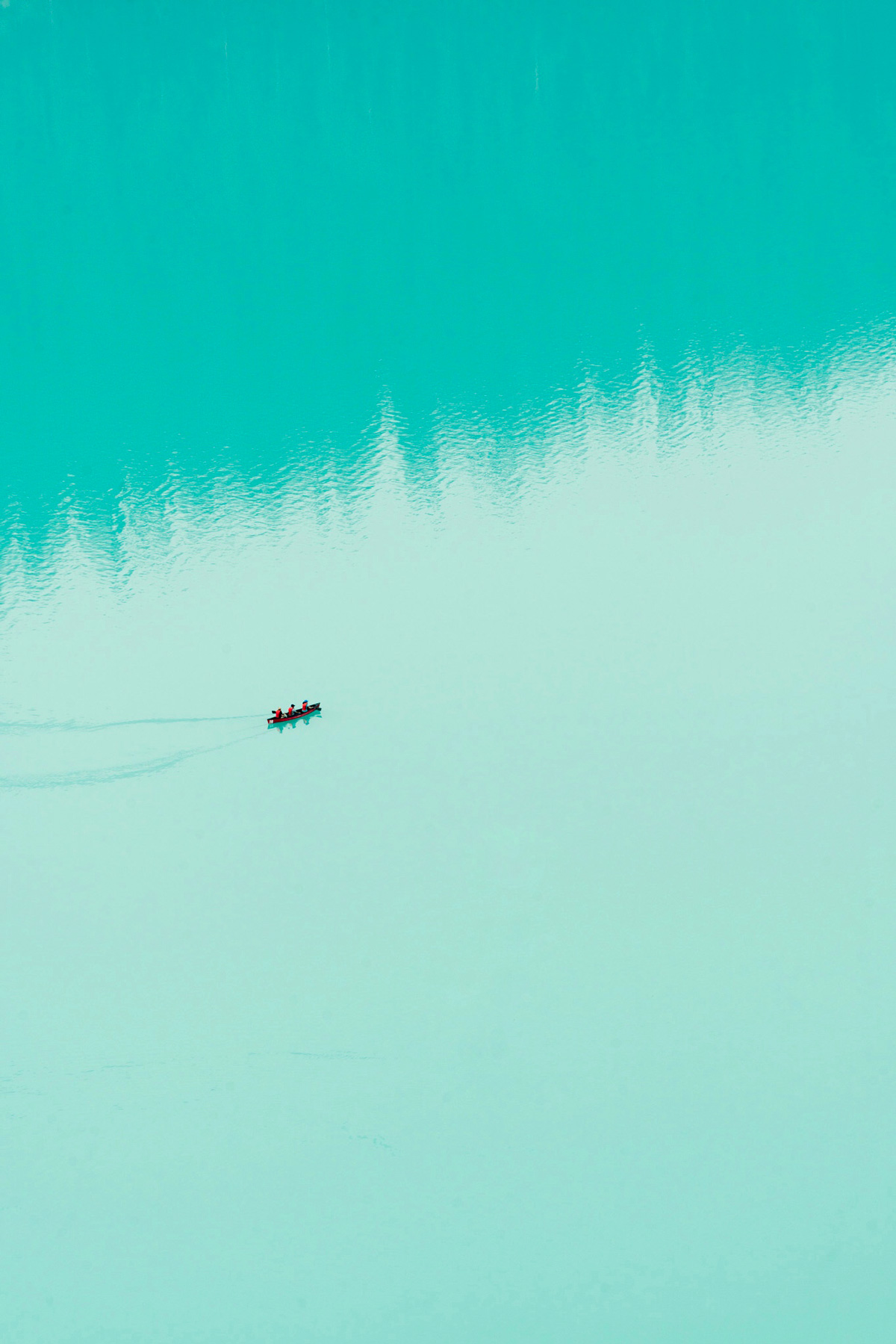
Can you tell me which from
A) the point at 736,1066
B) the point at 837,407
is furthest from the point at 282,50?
the point at 736,1066

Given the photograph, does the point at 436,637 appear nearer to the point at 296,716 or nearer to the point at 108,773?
the point at 296,716

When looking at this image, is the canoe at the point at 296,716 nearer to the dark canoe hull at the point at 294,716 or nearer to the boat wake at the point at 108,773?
the dark canoe hull at the point at 294,716

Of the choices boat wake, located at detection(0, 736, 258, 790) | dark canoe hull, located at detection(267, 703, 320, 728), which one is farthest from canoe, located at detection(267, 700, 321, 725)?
boat wake, located at detection(0, 736, 258, 790)

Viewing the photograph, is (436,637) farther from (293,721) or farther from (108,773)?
(108,773)

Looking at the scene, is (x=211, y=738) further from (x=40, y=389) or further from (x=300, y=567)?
(x=40, y=389)

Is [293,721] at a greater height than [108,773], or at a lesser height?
greater

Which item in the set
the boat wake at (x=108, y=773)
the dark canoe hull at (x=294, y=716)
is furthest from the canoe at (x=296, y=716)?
the boat wake at (x=108, y=773)

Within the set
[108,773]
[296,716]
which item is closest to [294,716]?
[296,716]
